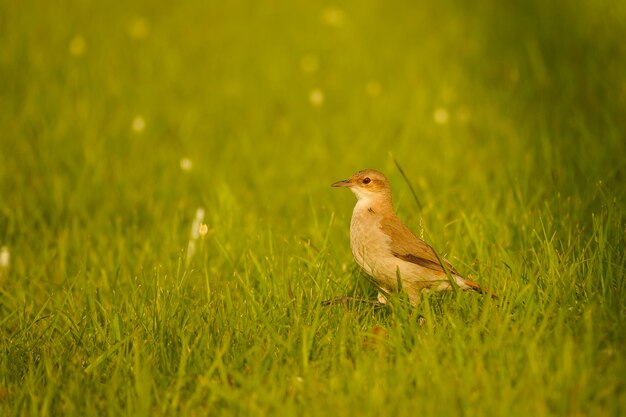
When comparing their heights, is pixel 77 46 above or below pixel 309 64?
above

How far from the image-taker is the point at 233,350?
3854 millimetres

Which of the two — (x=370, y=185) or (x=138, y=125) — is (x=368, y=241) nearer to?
(x=370, y=185)

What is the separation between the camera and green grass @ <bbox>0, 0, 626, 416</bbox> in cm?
351

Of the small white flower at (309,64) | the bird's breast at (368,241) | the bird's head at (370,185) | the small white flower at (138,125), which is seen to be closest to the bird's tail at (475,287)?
the bird's breast at (368,241)

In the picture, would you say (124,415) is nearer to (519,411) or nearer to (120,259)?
(519,411)

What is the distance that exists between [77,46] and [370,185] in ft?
→ 20.3

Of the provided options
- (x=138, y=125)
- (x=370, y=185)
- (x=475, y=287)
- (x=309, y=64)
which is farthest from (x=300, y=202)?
(x=309, y=64)

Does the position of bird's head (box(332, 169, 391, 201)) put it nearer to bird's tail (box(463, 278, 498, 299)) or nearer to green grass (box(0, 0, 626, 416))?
green grass (box(0, 0, 626, 416))

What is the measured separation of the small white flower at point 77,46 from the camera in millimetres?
9602

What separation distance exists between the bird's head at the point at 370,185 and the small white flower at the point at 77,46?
593cm

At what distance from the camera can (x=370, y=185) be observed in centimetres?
474

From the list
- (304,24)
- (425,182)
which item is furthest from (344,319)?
(304,24)

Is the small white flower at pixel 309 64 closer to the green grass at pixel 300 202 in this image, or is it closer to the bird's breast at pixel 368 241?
the green grass at pixel 300 202

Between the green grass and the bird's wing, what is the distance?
23 cm
